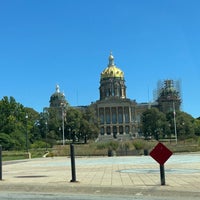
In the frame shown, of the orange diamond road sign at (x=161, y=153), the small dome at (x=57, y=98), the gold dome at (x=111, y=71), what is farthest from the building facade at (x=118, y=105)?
the orange diamond road sign at (x=161, y=153)

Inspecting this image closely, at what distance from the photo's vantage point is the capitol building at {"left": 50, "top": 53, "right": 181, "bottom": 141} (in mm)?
179500

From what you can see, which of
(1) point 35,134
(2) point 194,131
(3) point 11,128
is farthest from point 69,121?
(3) point 11,128

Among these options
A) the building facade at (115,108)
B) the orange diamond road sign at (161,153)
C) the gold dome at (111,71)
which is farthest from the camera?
the gold dome at (111,71)

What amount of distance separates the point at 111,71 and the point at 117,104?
45.7 ft

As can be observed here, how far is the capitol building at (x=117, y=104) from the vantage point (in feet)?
589

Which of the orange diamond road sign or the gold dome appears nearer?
the orange diamond road sign

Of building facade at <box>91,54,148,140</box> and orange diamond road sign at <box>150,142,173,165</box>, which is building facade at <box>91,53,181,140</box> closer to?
building facade at <box>91,54,148,140</box>

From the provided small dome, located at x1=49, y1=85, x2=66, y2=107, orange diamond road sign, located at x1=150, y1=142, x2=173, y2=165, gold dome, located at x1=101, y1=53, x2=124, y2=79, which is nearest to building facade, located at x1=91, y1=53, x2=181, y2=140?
gold dome, located at x1=101, y1=53, x2=124, y2=79

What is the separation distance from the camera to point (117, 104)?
178 m

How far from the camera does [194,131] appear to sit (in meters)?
143

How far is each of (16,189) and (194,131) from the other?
435ft

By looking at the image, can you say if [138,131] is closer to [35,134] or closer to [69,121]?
[69,121]

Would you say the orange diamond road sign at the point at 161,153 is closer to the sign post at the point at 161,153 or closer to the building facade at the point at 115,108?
the sign post at the point at 161,153

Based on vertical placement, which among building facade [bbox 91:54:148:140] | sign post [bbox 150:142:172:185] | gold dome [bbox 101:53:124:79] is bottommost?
sign post [bbox 150:142:172:185]
